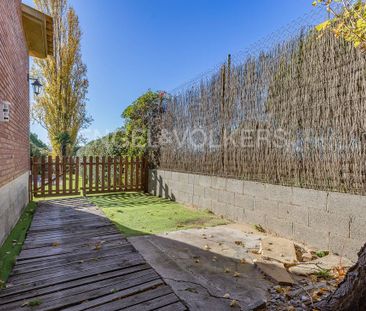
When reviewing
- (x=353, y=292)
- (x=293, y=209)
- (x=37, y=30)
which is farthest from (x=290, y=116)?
Result: (x=37, y=30)

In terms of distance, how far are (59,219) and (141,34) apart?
27.9 feet

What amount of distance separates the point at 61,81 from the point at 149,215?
11186 millimetres

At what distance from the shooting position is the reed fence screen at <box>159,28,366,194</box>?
9.62ft

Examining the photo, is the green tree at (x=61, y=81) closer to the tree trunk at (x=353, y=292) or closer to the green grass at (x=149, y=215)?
the green grass at (x=149, y=215)

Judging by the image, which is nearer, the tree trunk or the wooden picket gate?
the tree trunk

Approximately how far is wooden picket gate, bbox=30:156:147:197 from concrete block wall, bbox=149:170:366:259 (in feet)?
9.47

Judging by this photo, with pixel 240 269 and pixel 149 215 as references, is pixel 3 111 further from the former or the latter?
pixel 240 269

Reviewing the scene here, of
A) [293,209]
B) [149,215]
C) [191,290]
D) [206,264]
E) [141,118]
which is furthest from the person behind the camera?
[141,118]

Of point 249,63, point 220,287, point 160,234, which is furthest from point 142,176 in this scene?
point 220,287

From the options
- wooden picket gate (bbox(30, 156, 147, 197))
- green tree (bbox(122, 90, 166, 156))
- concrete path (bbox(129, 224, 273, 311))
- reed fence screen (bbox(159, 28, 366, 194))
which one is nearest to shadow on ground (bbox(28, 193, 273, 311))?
concrete path (bbox(129, 224, 273, 311))

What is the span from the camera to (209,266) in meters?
2.71

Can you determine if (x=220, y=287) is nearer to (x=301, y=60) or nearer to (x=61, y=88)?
(x=301, y=60)

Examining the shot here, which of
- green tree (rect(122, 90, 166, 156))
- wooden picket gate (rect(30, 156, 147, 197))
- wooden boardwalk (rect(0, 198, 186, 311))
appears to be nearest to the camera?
wooden boardwalk (rect(0, 198, 186, 311))

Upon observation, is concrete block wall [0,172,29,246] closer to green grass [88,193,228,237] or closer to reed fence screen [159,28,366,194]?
green grass [88,193,228,237]
